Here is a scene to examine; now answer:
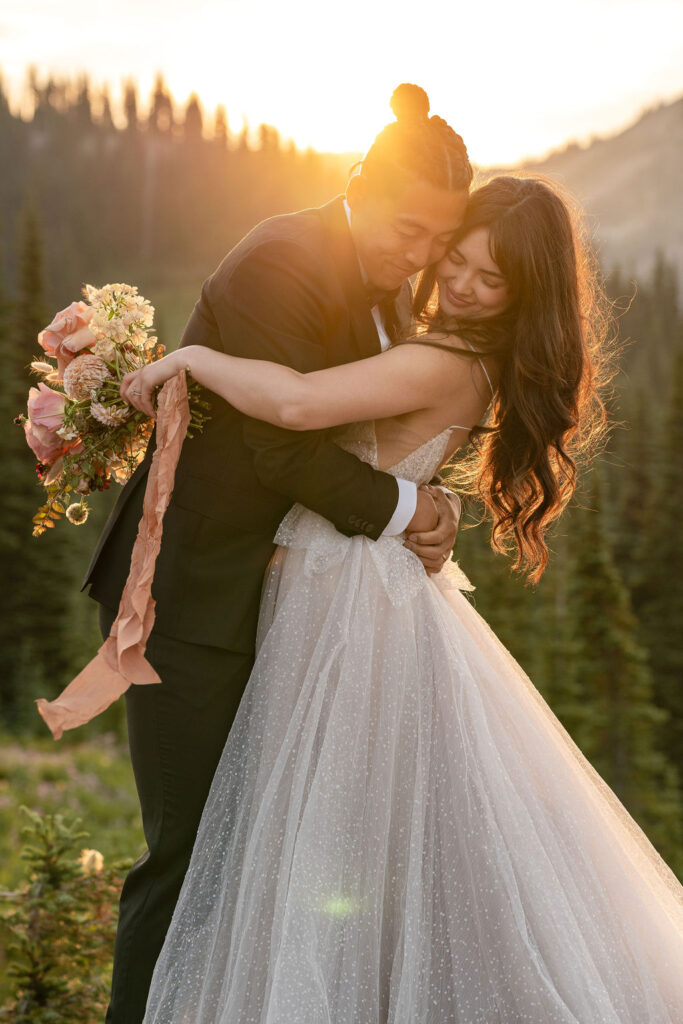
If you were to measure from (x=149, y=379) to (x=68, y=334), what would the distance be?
441 millimetres

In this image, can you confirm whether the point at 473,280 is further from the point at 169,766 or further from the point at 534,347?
the point at 169,766

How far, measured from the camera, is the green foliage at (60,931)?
3906 millimetres

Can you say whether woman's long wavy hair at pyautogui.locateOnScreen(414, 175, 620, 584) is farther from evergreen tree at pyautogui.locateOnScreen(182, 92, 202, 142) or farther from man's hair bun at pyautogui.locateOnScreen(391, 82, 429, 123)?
evergreen tree at pyautogui.locateOnScreen(182, 92, 202, 142)

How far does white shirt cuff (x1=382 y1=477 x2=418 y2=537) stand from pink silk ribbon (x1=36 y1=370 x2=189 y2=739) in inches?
29.1

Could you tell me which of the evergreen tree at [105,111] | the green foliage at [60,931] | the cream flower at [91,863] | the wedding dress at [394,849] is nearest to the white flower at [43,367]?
the wedding dress at [394,849]

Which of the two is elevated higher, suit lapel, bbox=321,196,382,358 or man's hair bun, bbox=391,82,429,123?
man's hair bun, bbox=391,82,429,123

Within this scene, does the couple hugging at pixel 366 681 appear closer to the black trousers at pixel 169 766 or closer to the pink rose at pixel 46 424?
the black trousers at pixel 169 766

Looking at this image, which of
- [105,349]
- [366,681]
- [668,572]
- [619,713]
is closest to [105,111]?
[668,572]

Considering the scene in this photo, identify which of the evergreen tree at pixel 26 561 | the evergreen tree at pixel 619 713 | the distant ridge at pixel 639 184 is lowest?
the evergreen tree at pixel 619 713

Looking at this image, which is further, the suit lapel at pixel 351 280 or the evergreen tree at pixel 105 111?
the evergreen tree at pixel 105 111

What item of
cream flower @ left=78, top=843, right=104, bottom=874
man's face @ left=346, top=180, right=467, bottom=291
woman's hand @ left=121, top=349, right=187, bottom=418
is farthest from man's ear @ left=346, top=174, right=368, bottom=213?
cream flower @ left=78, top=843, right=104, bottom=874

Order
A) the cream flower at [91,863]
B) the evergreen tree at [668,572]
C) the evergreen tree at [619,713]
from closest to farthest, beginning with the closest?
the cream flower at [91,863]
the evergreen tree at [619,713]
the evergreen tree at [668,572]

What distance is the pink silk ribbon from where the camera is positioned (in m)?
2.82

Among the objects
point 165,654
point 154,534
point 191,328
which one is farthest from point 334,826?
point 191,328
